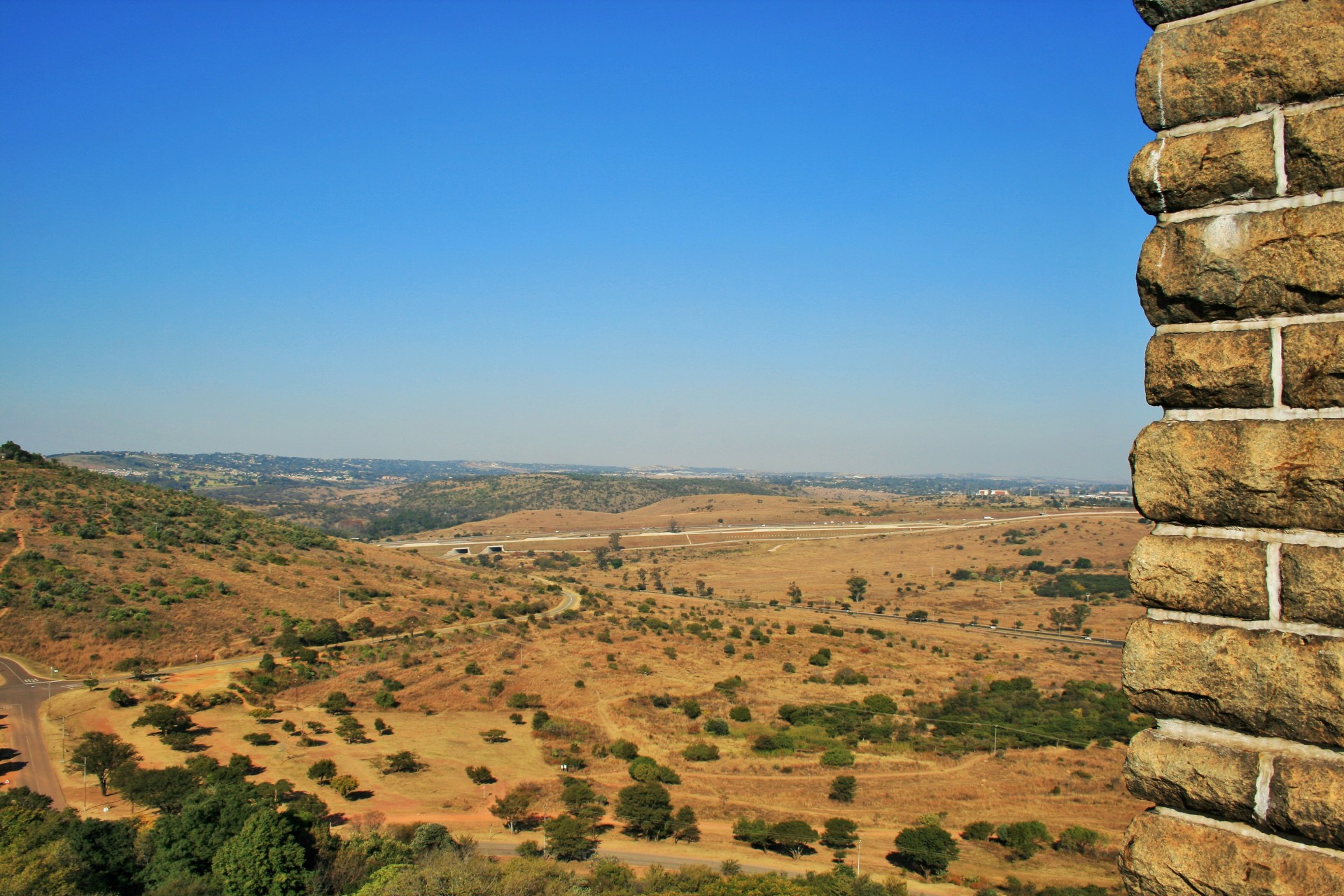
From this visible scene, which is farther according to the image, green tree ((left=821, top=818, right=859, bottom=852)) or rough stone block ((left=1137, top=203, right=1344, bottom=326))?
green tree ((left=821, top=818, right=859, bottom=852))

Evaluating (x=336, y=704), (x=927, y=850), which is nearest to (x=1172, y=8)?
(x=927, y=850)

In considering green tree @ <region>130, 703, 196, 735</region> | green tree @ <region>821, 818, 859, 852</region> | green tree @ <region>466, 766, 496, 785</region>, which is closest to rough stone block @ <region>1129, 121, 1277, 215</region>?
green tree @ <region>821, 818, 859, 852</region>

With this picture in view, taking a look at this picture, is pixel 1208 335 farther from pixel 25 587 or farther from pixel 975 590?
pixel 975 590

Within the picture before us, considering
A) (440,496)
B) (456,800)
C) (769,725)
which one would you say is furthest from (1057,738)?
(440,496)

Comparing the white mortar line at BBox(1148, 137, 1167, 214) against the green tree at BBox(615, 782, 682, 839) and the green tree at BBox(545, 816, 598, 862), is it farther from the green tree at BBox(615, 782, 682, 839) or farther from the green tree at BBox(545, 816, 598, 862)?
the green tree at BBox(615, 782, 682, 839)

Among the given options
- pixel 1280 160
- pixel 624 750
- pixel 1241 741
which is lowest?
pixel 624 750

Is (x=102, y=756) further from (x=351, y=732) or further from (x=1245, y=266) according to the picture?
(x=1245, y=266)
